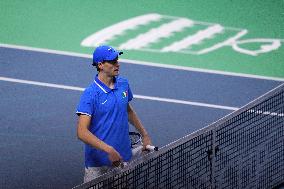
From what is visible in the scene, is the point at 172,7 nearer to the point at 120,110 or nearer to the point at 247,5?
the point at 247,5

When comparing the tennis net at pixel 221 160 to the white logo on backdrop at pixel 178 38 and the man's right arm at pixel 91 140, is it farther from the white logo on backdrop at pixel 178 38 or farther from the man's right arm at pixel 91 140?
the white logo on backdrop at pixel 178 38

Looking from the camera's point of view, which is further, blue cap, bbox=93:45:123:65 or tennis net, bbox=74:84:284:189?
blue cap, bbox=93:45:123:65

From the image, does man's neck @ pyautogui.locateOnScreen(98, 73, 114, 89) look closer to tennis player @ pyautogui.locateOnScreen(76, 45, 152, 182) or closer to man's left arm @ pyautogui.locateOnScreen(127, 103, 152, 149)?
tennis player @ pyautogui.locateOnScreen(76, 45, 152, 182)

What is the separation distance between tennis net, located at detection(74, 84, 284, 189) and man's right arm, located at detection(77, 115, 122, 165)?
25 centimetres

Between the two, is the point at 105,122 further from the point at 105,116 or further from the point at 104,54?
the point at 104,54

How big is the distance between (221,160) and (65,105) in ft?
15.3

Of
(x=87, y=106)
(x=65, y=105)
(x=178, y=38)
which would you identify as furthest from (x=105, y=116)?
(x=178, y=38)

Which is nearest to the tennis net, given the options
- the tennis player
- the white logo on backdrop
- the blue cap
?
the tennis player

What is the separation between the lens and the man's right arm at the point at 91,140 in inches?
378

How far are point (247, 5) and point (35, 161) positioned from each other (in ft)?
26.7

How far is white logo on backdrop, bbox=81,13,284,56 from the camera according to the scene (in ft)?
60.8

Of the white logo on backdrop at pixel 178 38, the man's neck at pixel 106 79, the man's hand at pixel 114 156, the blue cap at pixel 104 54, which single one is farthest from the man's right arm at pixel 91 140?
the white logo on backdrop at pixel 178 38

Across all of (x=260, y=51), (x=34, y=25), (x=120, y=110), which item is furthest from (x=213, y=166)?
(x=34, y=25)

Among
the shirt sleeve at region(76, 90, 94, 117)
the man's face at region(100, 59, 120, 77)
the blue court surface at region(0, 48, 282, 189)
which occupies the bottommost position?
the blue court surface at region(0, 48, 282, 189)
